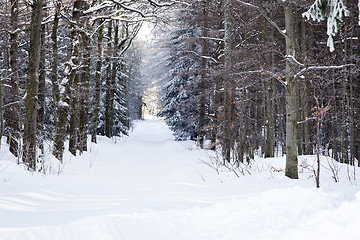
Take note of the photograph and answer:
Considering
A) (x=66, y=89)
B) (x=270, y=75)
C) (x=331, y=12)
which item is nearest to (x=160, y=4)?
(x=66, y=89)

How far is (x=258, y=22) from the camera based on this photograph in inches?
543

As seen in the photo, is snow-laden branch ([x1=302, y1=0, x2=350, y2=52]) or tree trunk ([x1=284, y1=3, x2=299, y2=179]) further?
tree trunk ([x1=284, y1=3, x2=299, y2=179])

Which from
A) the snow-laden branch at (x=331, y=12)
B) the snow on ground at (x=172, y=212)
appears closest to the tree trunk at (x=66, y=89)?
the snow on ground at (x=172, y=212)

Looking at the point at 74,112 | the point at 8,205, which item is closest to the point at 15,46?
the point at 74,112

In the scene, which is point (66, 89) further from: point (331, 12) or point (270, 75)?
point (331, 12)

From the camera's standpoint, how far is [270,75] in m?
9.26

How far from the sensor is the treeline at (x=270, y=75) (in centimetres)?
768

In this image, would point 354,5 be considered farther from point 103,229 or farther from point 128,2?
point 103,229

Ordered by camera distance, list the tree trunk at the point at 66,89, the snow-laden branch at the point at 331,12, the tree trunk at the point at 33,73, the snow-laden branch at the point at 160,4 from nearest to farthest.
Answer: the snow-laden branch at the point at 331,12 < the tree trunk at the point at 33,73 < the tree trunk at the point at 66,89 < the snow-laden branch at the point at 160,4

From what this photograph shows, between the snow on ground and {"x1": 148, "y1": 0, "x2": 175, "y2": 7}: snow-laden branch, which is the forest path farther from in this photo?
{"x1": 148, "y1": 0, "x2": 175, "y2": 7}: snow-laden branch

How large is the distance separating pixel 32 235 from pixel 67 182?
451cm

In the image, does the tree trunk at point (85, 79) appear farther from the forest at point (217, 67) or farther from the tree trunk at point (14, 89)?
the tree trunk at point (14, 89)

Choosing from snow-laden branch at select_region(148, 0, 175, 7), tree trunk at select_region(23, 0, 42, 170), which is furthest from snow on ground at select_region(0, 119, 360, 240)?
snow-laden branch at select_region(148, 0, 175, 7)

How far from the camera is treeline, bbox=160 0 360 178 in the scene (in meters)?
7.68
